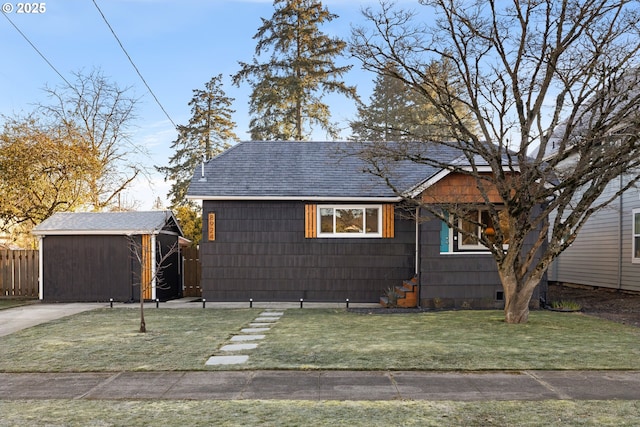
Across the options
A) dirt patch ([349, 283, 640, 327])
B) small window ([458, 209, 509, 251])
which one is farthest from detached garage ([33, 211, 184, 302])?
small window ([458, 209, 509, 251])

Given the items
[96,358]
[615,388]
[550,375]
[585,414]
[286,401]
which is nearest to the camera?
[585,414]

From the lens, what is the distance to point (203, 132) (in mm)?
28734

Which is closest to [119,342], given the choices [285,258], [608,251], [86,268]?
[285,258]

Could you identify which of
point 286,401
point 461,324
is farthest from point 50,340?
point 461,324

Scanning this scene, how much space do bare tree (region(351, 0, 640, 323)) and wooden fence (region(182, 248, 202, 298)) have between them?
828cm

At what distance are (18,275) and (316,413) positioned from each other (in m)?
13.8

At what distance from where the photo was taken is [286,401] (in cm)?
464

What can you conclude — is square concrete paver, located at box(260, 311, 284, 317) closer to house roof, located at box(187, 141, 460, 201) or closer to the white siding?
house roof, located at box(187, 141, 460, 201)

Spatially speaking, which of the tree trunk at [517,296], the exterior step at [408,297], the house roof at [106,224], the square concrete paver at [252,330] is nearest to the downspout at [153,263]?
the house roof at [106,224]

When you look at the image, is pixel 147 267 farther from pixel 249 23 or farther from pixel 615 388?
pixel 249 23

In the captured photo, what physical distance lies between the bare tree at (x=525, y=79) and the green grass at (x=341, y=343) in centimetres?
148

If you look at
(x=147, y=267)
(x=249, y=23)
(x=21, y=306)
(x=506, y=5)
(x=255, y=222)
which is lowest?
(x=21, y=306)

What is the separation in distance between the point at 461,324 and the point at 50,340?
7174 mm

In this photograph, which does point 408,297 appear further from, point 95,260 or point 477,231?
point 95,260
